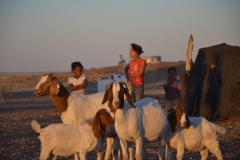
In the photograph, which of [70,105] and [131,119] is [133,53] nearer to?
[70,105]

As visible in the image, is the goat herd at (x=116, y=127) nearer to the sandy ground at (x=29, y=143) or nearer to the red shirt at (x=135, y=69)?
the red shirt at (x=135, y=69)

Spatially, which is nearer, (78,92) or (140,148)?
(140,148)

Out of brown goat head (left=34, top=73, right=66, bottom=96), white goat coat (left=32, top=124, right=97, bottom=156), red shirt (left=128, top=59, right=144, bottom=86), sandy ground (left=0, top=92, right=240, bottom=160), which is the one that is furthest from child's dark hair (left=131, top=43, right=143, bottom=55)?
sandy ground (left=0, top=92, right=240, bottom=160)

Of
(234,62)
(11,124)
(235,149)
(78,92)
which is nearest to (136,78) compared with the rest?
(78,92)

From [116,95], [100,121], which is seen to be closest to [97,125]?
[100,121]

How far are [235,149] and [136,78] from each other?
13.3 feet

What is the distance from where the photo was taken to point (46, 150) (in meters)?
12.8

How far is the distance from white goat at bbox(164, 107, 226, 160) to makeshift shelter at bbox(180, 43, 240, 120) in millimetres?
11231

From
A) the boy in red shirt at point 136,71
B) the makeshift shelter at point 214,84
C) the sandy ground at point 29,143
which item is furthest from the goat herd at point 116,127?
the makeshift shelter at point 214,84

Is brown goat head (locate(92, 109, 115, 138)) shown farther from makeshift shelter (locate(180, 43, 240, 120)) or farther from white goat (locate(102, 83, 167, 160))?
makeshift shelter (locate(180, 43, 240, 120))

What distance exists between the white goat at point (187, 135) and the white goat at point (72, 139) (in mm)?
1520

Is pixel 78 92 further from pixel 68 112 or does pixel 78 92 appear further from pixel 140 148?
pixel 140 148

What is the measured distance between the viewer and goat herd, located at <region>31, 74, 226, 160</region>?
40.9ft

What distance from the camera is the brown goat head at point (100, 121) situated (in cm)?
1297
